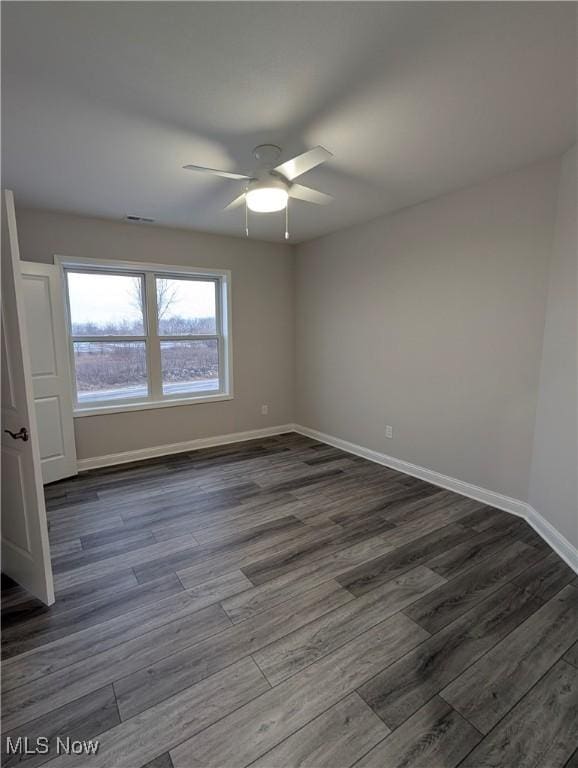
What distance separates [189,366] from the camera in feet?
14.9

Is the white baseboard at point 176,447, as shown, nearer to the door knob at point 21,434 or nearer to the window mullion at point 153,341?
the window mullion at point 153,341

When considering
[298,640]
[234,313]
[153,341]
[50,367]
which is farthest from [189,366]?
[298,640]

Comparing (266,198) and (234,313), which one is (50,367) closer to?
(234,313)

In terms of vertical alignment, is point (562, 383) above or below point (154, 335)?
below

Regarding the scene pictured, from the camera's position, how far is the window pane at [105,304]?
3809mm

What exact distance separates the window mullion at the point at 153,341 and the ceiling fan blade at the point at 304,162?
96.0 inches

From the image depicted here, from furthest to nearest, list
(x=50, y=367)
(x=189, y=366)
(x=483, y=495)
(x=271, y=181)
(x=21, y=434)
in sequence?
(x=189, y=366) → (x=50, y=367) → (x=483, y=495) → (x=271, y=181) → (x=21, y=434)

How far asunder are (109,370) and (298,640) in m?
3.39

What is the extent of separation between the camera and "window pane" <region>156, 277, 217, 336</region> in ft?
14.0

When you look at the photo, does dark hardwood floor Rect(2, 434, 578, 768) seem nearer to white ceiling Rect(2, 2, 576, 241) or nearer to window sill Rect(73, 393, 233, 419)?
window sill Rect(73, 393, 233, 419)

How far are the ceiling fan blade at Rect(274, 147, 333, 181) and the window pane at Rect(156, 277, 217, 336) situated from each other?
249cm

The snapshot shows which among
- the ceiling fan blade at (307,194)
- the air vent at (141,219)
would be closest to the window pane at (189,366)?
the air vent at (141,219)

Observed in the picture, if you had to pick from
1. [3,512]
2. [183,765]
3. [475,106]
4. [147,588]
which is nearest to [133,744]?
[183,765]

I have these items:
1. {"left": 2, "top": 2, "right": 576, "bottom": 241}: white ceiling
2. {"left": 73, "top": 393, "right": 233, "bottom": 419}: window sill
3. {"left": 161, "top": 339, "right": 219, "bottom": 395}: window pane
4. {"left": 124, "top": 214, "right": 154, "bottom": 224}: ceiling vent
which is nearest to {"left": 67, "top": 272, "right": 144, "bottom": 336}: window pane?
{"left": 161, "top": 339, "right": 219, "bottom": 395}: window pane
